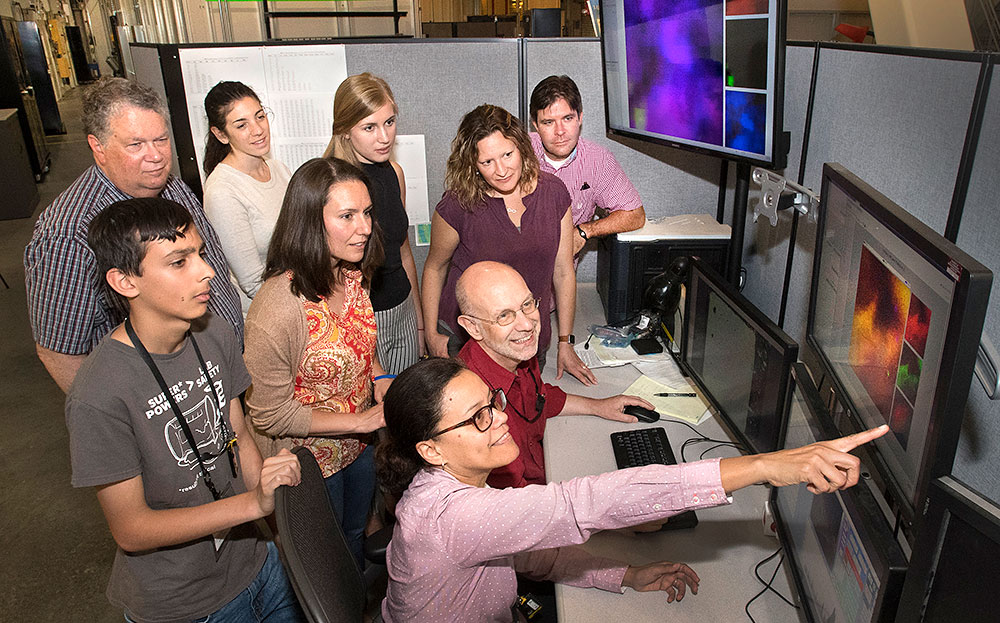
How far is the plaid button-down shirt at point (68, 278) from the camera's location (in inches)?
60.1

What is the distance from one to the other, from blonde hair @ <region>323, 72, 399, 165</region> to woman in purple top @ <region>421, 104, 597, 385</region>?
30 centimetres

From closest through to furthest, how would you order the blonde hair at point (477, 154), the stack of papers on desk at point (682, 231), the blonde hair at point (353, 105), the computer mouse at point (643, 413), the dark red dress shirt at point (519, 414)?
the dark red dress shirt at point (519, 414) < the computer mouse at point (643, 413) < the blonde hair at point (477, 154) < the blonde hair at point (353, 105) < the stack of papers on desk at point (682, 231)

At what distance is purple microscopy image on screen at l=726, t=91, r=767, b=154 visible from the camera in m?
1.77

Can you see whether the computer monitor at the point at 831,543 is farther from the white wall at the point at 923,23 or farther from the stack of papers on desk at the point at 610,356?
the white wall at the point at 923,23

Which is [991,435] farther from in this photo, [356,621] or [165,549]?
[165,549]

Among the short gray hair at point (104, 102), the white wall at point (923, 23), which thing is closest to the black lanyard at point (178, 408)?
the short gray hair at point (104, 102)

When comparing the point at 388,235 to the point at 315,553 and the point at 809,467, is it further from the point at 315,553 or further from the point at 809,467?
the point at 809,467

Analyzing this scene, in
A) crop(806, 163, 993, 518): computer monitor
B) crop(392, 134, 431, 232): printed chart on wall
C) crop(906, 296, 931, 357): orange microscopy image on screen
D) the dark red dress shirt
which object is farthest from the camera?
crop(392, 134, 431, 232): printed chart on wall

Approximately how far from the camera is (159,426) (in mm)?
1180

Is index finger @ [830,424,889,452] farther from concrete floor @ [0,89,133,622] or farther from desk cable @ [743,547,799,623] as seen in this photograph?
concrete floor @ [0,89,133,622]

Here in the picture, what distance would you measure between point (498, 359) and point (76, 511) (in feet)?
6.88

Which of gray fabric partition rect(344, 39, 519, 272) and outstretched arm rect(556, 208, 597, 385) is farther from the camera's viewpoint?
gray fabric partition rect(344, 39, 519, 272)

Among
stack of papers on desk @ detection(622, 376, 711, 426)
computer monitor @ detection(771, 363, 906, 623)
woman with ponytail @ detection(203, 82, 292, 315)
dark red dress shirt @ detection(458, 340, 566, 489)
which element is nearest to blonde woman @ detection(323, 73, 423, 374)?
woman with ponytail @ detection(203, 82, 292, 315)

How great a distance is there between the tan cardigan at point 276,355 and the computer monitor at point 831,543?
107 cm
